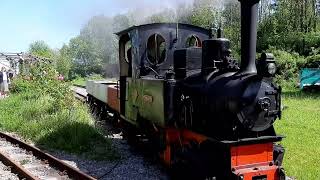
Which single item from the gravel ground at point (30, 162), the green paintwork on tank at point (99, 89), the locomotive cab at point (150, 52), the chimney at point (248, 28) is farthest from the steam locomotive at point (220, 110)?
the green paintwork on tank at point (99, 89)

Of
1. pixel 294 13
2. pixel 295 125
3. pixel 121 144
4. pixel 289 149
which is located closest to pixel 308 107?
pixel 295 125

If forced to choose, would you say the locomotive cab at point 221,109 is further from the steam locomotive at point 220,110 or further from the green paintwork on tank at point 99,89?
the green paintwork on tank at point 99,89

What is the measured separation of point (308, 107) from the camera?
16172 mm

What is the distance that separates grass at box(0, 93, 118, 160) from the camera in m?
9.50

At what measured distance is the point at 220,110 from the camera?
5.61m

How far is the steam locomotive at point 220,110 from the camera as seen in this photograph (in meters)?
5.40

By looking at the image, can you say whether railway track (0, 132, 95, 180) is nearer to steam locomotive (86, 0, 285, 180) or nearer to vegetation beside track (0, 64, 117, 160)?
vegetation beside track (0, 64, 117, 160)

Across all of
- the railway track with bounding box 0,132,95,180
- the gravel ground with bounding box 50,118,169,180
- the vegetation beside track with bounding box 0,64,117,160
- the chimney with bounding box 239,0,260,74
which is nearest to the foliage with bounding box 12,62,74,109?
the vegetation beside track with bounding box 0,64,117,160

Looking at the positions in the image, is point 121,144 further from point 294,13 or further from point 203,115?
point 294,13

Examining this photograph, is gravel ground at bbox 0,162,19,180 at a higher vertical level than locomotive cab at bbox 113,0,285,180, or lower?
lower

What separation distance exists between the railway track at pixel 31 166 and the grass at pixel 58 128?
0.63 metres

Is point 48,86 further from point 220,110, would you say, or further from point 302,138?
point 220,110

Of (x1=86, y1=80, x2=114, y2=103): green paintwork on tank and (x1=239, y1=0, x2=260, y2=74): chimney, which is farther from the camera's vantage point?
(x1=86, y1=80, x2=114, y2=103): green paintwork on tank

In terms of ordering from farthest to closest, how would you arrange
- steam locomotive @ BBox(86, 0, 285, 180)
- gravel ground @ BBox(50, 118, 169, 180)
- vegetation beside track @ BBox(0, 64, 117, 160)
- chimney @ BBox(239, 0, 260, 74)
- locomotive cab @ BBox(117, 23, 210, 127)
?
vegetation beside track @ BBox(0, 64, 117, 160) < locomotive cab @ BBox(117, 23, 210, 127) < gravel ground @ BBox(50, 118, 169, 180) < steam locomotive @ BBox(86, 0, 285, 180) < chimney @ BBox(239, 0, 260, 74)
